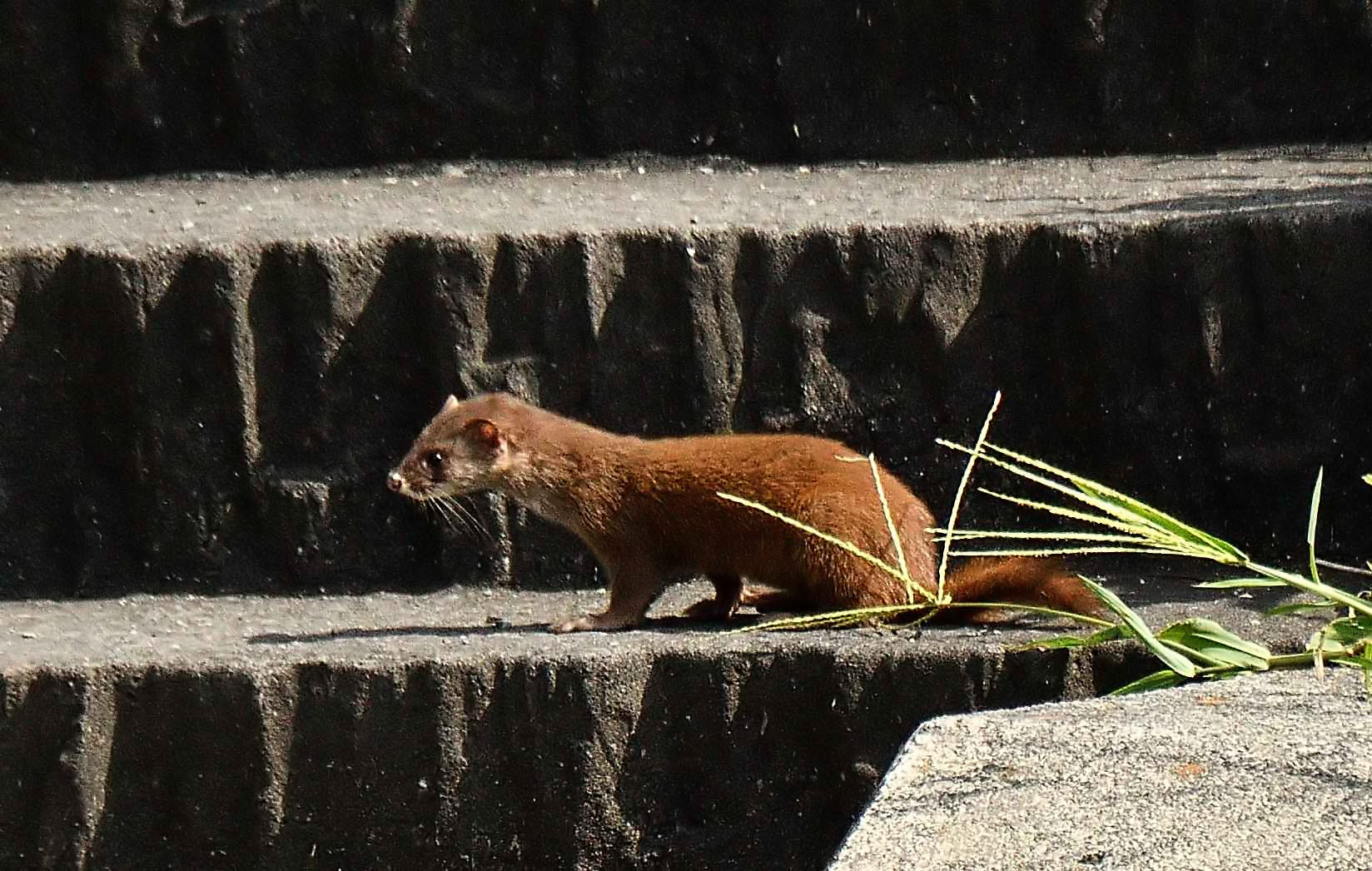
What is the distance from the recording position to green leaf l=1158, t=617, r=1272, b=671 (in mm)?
3254

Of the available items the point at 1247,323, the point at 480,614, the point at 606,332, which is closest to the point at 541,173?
the point at 606,332

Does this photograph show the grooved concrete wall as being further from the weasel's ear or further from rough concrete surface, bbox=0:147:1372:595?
rough concrete surface, bbox=0:147:1372:595

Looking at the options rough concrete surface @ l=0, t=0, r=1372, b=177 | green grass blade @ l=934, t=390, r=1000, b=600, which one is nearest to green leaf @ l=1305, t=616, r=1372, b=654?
green grass blade @ l=934, t=390, r=1000, b=600

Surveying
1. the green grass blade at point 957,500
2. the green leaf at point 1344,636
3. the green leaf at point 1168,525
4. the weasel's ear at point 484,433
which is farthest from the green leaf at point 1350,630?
the weasel's ear at point 484,433

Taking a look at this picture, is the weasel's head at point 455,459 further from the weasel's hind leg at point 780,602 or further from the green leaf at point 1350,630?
the green leaf at point 1350,630

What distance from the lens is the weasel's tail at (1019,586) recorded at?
474cm

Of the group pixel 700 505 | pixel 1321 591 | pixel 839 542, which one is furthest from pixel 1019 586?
pixel 1321 591

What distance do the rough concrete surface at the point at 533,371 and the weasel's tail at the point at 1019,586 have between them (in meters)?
0.95

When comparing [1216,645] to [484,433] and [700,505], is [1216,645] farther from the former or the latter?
[484,433]

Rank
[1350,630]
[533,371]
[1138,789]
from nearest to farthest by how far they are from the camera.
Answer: [1138,789], [1350,630], [533,371]

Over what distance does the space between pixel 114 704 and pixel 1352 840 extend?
3260 mm

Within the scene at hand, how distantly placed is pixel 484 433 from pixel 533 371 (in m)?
0.63

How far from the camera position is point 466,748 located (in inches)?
192

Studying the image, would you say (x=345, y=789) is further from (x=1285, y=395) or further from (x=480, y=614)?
(x=1285, y=395)
